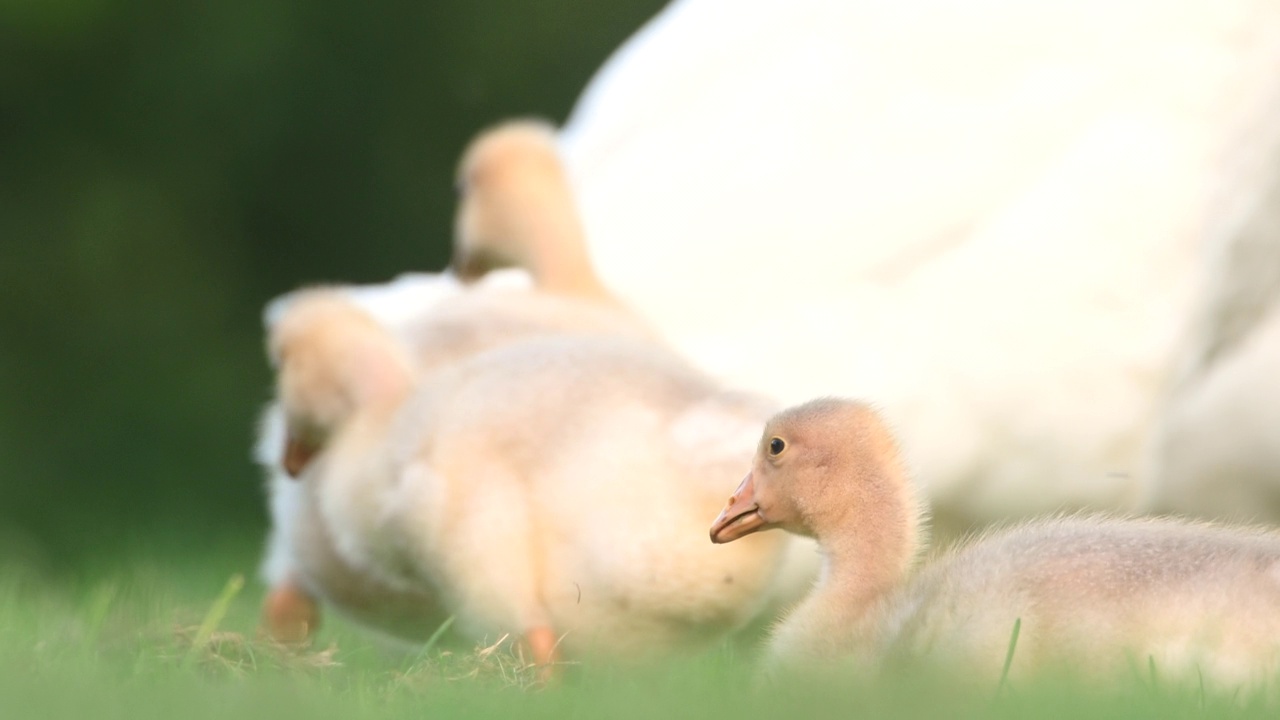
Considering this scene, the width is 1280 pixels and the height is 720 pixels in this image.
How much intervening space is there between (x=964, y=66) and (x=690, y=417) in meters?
1.75

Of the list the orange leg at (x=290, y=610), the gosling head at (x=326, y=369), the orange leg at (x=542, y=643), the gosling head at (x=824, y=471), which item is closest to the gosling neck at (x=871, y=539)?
the gosling head at (x=824, y=471)

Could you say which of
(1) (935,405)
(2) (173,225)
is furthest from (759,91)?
(2) (173,225)

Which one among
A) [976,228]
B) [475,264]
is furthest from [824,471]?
[976,228]

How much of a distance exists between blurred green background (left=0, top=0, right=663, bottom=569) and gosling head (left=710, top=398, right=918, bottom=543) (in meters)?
5.94

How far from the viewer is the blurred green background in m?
8.27

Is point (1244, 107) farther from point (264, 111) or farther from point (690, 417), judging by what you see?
point (264, 111)

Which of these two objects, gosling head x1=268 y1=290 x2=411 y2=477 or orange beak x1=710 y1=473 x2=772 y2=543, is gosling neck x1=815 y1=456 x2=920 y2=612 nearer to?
orange beak x1=710 y1=473 x2=772 y2=543

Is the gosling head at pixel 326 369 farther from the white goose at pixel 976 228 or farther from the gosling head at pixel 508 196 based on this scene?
the white goose at pixel 976 228

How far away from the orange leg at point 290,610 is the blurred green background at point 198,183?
4.78m

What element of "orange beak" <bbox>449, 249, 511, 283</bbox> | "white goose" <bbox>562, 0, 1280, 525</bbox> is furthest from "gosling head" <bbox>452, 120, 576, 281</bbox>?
"white goose" <bbox>562, 0, 1280, 525</bbox>

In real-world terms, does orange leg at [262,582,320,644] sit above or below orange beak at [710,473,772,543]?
below

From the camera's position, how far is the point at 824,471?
2.30 m

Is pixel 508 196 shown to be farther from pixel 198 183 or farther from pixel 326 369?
pixel 198 183

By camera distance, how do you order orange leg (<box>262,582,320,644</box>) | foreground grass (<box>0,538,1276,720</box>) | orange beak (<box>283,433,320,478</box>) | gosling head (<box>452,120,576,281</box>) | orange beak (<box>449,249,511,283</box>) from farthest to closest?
orange beak (<box>449,249,511,283</box>), gosling head (<box>452,120,576,281</box>), orange leg (<box>262,582,320,644</box>), orange beak (<box>283,433,320,478</box>), foreground grass (<box>0,538,1276,720</box>)
